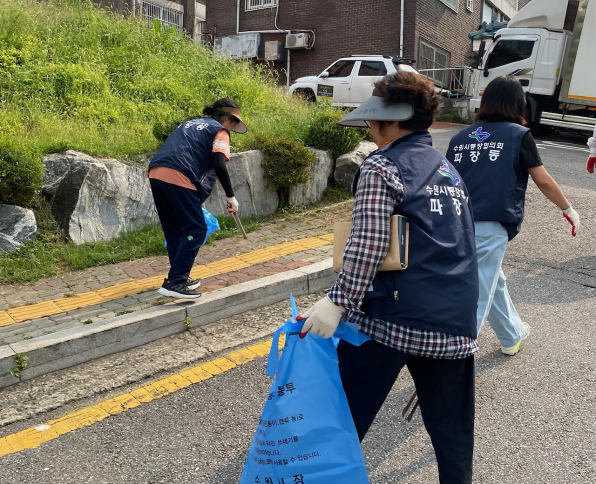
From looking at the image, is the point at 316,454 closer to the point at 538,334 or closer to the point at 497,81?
the point at 497,81

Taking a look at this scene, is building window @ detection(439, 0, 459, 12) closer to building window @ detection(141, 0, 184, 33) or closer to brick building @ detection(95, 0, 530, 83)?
brick building @ detection(95, 0, 530, 83)

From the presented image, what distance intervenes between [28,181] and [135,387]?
117 inches

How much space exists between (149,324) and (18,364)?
95cm

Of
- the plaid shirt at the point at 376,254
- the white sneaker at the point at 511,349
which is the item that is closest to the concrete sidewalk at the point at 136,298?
the white sneaker at the point at 511,349

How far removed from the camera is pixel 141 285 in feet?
17.9

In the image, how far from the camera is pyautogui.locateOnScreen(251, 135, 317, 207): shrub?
7.59 m

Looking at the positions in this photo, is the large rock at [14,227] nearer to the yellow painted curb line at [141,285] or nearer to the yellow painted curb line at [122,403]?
the yellow painted curb line at [141,285]

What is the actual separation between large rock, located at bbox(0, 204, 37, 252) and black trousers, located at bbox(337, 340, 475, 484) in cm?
449

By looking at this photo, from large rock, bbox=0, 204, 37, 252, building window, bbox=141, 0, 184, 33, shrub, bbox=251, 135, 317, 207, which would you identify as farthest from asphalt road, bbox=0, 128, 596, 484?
building window, bbox=141, 0, 184, 33

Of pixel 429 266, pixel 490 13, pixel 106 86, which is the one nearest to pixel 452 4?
pixel 490 13

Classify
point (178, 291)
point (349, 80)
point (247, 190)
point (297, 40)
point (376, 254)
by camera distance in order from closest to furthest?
point (376, 254) < point (178, 291) < point (247, 190) < point (349, 80) < point (297, 40)

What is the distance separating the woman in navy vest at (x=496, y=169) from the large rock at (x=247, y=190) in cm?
404

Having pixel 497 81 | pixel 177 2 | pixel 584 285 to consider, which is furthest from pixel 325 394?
pixel 177 2

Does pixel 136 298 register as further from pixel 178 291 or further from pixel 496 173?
pixel 496 173
